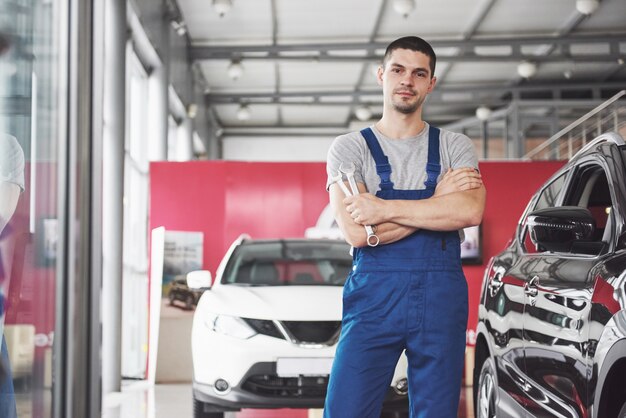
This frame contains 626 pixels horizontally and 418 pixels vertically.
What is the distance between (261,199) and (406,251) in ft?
28.6

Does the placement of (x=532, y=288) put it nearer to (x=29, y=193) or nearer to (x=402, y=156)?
(x=402, y=156)

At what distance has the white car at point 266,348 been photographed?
548cm

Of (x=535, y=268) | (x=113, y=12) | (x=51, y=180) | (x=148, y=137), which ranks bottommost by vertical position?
(x=535, y=268)

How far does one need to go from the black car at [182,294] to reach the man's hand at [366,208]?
24.6 ft

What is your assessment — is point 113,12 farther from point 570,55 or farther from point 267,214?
point 570,55

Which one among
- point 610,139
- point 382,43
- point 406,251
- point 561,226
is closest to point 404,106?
point 406,251

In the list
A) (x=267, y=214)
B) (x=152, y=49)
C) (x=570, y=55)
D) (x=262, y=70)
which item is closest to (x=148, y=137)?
(x=152, y=49)

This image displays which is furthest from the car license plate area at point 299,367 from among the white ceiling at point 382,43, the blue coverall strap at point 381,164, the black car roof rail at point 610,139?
the white ceiling at point 382,43

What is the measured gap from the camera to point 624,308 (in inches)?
91.0

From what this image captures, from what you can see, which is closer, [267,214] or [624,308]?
[624,308]


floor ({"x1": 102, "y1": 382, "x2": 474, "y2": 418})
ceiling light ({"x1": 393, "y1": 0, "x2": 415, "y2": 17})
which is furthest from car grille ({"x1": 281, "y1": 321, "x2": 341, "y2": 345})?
ceiling light ({"x1": 393, "y1": 0, "x2": 415, "y2": 17})

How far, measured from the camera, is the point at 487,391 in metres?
3.93

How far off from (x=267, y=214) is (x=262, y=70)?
7905 millimetres

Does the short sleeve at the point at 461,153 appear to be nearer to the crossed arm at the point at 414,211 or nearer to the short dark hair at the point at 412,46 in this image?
the crossed arm at the point at 414,211
